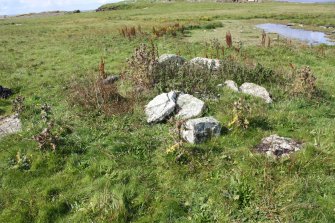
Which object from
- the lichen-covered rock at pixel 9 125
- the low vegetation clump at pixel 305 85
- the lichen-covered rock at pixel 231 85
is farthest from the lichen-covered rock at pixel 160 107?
the low vegetation clump at pixel 305 85

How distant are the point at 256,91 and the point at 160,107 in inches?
169

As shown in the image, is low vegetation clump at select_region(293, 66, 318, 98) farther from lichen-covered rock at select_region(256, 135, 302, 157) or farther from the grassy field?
lichen-covered rock at select_region(256, 135, 302, 157)

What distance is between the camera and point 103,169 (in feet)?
32.1

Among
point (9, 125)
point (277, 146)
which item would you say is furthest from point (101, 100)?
point (277, 146)

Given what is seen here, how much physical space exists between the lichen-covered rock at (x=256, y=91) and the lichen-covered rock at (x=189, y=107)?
9.09ft

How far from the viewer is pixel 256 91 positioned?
46.7ft

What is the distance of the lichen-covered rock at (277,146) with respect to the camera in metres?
9.91

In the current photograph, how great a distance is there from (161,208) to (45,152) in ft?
14.4

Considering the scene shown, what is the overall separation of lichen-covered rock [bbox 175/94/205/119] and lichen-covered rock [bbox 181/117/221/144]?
3.72 ft

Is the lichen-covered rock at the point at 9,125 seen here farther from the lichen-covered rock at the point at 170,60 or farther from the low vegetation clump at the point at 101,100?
the lichen-covered rock at the point at 170,60

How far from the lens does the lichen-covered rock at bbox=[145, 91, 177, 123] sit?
1222 cm

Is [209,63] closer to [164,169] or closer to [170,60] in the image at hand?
[170,60]

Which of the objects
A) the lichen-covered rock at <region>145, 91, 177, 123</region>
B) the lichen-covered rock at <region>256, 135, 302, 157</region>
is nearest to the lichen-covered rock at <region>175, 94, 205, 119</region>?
the lichen-covered rock at <region>145, 91, 177, 123</region>

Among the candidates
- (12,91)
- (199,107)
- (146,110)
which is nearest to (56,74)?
(12,91)
